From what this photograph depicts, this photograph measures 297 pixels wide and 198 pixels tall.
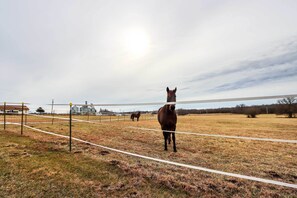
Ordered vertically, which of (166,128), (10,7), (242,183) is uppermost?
(10,7)

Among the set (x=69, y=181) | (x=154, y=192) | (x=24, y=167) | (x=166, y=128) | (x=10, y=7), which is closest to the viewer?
(x=154, y=192)

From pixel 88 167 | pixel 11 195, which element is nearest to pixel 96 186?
pixel 88 167

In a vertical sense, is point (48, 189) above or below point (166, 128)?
below

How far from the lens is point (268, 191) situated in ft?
7.45

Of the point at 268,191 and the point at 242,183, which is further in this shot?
the point at 242,183

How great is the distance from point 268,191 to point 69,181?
9.79ft

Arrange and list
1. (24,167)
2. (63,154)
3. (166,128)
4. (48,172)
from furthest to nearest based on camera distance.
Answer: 1. (166,128)
2. (63,154)
3. (24,167)
4. (48,172)

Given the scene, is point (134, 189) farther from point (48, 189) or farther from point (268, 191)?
point (268, 191)

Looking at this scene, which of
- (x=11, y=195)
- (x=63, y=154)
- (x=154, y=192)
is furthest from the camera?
(x=63, y=154)

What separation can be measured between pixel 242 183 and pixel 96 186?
2.29 metres

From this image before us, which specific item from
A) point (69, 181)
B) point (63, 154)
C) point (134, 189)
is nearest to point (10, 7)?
point (63, 154)

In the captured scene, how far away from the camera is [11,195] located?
2.07m

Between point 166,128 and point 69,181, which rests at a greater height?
point 166,128

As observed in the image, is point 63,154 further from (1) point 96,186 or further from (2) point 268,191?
(2) point 268,191
